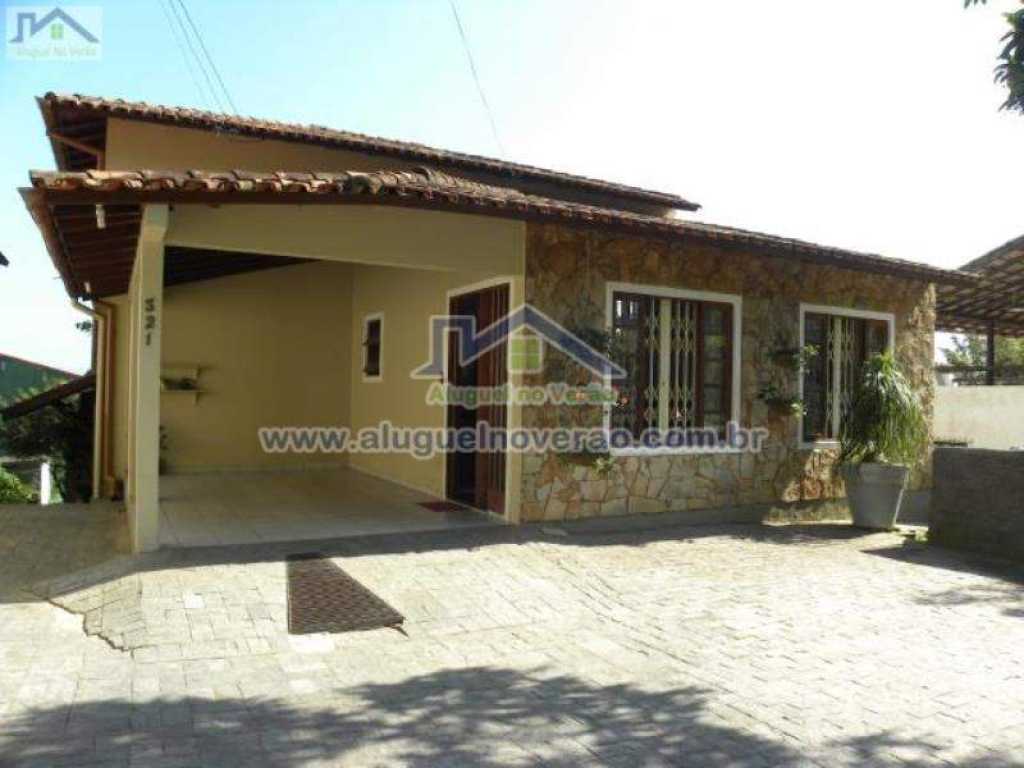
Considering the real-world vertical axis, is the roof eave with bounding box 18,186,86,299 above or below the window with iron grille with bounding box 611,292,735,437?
above

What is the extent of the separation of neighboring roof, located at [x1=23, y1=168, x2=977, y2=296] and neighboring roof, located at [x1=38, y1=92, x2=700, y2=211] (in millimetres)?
2102

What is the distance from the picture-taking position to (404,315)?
11.5 metres

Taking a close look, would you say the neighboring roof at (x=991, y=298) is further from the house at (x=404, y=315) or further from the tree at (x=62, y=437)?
the tree at (x=62, y=437)

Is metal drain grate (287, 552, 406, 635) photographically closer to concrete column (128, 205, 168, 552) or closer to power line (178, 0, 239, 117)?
concrete column (128, 205, 168, 552)

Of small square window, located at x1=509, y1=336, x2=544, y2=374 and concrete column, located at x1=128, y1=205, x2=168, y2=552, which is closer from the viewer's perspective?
concrete column, located at x1=128, y1=205, x2=168, y2=552

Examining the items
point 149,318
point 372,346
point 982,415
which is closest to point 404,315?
point 372,346

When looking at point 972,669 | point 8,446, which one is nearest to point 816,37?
point 972,669

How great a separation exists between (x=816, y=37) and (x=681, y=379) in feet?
13.0

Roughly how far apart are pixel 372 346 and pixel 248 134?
3771 millimetres

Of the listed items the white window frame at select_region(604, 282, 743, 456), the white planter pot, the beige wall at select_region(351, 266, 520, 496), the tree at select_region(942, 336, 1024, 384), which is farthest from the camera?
the tree at select_region(942, 336, 1024, 384)

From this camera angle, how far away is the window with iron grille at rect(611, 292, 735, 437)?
897cm

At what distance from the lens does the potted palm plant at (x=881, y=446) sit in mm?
9430

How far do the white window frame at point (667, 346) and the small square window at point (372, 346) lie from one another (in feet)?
15.8

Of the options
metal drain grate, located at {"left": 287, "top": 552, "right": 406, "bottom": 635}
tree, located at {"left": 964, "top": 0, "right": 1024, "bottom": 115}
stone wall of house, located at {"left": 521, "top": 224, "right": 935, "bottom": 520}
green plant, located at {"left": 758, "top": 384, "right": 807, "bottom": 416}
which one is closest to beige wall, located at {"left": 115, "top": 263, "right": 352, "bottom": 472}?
stone wall of house, located at {"left": 521, "top": 224, "right": 935, "bottom": 520}
